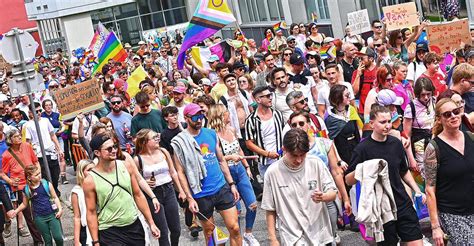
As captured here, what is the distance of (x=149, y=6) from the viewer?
162 feet

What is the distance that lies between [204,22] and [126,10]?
30.8 metres

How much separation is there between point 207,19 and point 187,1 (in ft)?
96.0

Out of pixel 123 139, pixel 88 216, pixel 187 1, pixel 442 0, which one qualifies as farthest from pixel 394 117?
pixel 187 1

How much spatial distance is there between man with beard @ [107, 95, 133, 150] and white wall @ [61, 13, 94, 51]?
3680cm

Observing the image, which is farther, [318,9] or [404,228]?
[318,9]

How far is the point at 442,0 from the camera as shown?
2431 centimetres

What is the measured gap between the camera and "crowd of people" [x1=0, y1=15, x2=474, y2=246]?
26.1ft

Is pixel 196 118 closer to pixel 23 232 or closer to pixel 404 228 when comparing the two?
pixel 404 228

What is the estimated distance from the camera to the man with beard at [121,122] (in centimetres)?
1363

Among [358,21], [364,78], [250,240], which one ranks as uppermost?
[358,21]

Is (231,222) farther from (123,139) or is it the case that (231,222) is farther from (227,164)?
(123,139)

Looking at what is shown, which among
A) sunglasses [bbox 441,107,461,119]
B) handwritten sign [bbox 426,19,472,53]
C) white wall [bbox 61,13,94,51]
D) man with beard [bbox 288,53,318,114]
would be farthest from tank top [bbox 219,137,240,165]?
white wall [bbox 61,13,94,51]

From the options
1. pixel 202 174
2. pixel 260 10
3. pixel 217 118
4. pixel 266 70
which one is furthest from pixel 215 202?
pixel 260 10

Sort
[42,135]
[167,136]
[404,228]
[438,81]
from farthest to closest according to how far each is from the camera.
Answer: [42,135]
[438,81]
[167,136]
[404,228]
